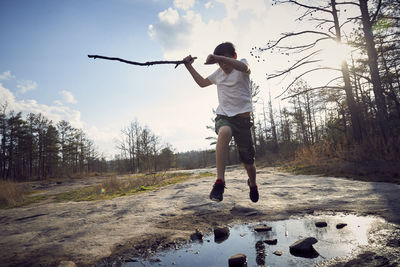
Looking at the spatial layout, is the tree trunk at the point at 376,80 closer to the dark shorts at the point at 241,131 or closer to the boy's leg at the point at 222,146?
the dark shorts at the point at 241,131

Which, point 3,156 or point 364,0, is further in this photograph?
point 3,156

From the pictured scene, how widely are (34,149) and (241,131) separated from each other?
43.3 metres

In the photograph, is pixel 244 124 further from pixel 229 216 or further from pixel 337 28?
pixel 337 28

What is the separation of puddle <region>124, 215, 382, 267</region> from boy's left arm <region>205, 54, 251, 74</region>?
1764 mm

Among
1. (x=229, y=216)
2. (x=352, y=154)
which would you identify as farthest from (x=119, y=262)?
(x=352, y=154)

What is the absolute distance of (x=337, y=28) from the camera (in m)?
9.32

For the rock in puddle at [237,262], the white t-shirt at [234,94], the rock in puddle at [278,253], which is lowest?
the rock in puddle at [278,253]

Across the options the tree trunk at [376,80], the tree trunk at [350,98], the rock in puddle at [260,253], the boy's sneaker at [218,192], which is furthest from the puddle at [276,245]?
the tree trunk at [350,98]

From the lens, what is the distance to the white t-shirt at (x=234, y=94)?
2479mm

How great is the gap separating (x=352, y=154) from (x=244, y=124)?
7.85 m

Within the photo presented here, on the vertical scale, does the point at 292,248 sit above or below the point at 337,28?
below

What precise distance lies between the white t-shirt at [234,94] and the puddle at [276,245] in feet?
4.27

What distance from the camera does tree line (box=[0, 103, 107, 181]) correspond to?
3244 centimetres

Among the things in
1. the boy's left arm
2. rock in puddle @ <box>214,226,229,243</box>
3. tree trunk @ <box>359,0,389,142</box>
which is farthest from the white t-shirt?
tree trunk @ <box>359,0,389,142</box>
